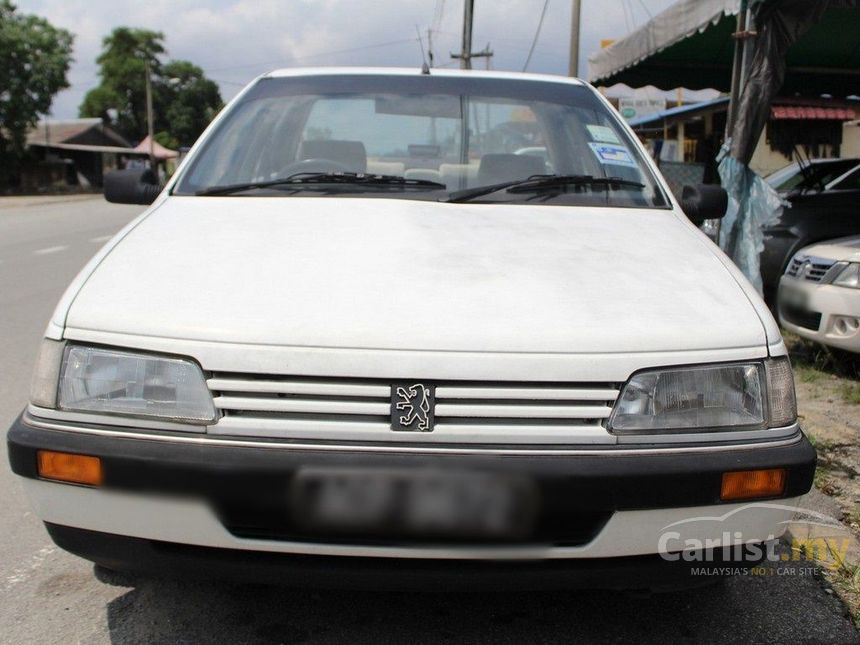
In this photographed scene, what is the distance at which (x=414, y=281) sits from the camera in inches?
86.7

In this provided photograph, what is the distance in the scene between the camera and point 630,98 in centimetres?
1878

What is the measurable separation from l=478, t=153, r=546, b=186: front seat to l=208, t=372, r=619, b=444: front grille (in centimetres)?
132

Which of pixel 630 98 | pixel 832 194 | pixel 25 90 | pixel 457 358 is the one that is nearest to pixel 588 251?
pixel 457 358

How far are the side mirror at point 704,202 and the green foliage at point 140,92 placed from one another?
70.6 m

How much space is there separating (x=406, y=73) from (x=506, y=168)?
2.37 feet

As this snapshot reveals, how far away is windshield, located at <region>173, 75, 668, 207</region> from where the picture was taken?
3076mm

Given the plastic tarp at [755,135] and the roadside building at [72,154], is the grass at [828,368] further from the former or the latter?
the roadside building at [72,154]

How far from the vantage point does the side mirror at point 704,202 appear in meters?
3.31

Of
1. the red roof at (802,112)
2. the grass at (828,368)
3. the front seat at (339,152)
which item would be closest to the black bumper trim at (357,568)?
the front seat at (339,152)

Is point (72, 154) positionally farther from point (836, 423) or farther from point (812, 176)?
point (836, 423)

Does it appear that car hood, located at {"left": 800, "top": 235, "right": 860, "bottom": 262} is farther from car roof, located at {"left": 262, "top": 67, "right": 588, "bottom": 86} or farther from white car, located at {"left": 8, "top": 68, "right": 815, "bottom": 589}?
white car, located at {"left": 8, "top": 68, "right": 815, "bottom": 589}

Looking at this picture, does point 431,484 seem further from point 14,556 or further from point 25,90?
point 25,90

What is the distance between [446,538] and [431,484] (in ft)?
0.44

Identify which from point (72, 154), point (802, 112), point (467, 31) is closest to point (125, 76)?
point (72, 154)
